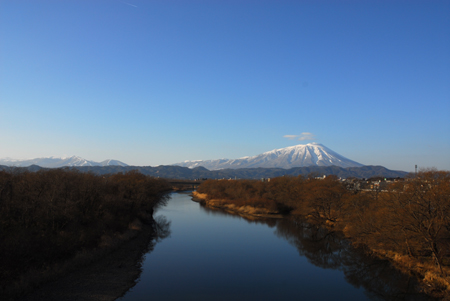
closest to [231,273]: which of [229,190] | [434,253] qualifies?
[434,253]

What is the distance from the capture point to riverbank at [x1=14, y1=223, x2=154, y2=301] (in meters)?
15.4

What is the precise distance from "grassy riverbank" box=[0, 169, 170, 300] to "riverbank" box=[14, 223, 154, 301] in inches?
7.1

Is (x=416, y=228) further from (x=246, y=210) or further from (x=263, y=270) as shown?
(x=246, y=210)

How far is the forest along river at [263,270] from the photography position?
685 inches

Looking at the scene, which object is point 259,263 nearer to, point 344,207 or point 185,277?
point 185,277

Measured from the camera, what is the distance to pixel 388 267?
22.0m

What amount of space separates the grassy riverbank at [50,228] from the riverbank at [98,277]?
0.59 ft

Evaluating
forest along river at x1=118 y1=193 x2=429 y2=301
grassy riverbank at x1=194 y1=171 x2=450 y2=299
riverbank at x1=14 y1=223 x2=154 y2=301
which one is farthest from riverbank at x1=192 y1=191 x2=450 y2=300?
riverbank at x1=14 y1=223 x2=154 y2=301

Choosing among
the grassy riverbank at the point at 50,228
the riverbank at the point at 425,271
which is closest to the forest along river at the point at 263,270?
the riverbank at the point at 425,271

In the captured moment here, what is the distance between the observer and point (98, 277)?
18.2 meters

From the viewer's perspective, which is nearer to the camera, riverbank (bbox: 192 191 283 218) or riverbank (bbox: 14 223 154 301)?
riverbank (bbox: 14 223 154 301)

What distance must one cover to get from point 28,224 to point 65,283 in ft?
20.6

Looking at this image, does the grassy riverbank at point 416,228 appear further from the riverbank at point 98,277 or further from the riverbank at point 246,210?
the riverbank at point 246,210

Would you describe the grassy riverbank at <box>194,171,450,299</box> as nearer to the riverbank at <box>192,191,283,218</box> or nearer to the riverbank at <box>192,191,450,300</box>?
the riverbank at <box>192,191,450,300</box>
